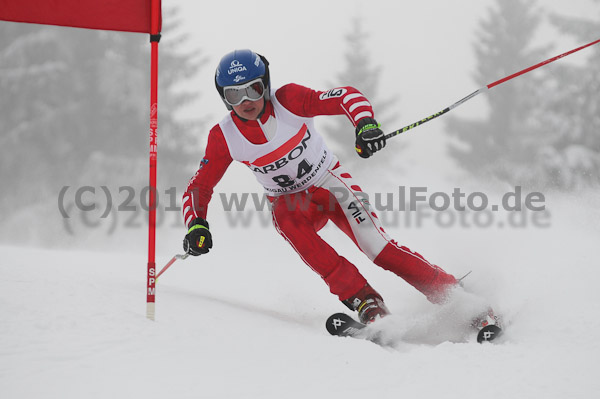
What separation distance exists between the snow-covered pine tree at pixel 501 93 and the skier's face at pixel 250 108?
14374 millimetres

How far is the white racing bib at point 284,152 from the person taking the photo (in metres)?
3.57

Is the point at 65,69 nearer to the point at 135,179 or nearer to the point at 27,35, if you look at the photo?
the point at 27,35

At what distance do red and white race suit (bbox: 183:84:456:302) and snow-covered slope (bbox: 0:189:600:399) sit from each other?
0.35 meters

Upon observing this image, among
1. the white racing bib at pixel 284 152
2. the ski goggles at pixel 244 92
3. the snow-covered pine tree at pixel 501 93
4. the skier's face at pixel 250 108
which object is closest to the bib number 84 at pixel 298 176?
the white racing bib at pixel 284 152

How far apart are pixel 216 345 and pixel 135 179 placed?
1181cm

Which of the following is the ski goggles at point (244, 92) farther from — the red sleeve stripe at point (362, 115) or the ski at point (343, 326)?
the ski at point (343, 326)

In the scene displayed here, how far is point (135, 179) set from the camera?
13.6m

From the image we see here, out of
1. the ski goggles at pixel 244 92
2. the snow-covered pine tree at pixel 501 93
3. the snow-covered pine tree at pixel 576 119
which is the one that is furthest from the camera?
the snow-covered pine tree at pixel 501 93

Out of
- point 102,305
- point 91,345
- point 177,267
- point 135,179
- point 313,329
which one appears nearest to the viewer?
point 91,345

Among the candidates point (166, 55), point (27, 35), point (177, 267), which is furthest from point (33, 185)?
point (177, 267)

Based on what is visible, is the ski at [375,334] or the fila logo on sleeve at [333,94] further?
the fila logo on sleeve at [333,94]

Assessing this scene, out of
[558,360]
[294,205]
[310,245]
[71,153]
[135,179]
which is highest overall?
[71,153]

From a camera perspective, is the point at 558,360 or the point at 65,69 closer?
the point at 558,360

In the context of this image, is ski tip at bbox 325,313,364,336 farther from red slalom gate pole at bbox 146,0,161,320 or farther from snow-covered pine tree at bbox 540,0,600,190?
snow-covered pine tree at bbox 540,0,600,190
